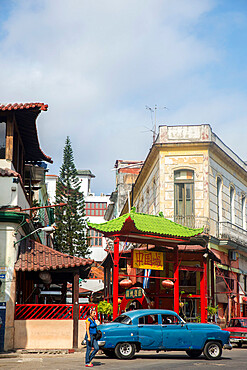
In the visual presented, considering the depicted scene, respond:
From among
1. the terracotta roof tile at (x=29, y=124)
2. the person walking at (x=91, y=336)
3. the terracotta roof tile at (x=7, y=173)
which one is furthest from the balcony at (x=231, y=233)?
the person walking at (x=91, y=336)

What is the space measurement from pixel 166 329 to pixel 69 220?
102 feet

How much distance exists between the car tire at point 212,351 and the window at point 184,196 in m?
11.3

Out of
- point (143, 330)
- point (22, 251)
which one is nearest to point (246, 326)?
point (143, 330)

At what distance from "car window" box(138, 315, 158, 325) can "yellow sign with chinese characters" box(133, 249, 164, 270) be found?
5.32m

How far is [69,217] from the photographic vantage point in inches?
1829

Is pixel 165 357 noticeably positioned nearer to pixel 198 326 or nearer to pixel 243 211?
pixel 198 326

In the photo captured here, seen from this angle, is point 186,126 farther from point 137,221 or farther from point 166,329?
point 166,329

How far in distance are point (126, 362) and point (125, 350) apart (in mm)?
772

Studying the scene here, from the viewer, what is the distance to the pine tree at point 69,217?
45.5 metres

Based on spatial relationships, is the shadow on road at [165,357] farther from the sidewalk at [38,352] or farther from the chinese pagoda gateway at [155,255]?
the chinese pagoda gateway at [155,255]

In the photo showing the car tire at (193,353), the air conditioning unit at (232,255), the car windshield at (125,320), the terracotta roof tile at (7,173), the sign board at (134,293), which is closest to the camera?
the car windshield at (125,320)

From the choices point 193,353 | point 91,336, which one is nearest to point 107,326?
point 91,336

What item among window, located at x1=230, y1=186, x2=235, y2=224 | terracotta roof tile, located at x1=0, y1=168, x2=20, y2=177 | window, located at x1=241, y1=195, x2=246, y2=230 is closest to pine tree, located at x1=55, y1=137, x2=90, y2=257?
window, located at x1=241, y1=195, x2=246, y2=230

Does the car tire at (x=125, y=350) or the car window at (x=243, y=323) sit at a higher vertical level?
the car window at (x=243, y=323)
